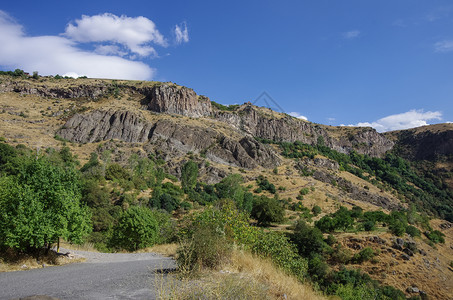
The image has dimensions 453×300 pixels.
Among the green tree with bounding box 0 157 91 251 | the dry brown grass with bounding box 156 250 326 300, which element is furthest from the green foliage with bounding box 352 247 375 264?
the green tree with bounding box 0 157 91 251

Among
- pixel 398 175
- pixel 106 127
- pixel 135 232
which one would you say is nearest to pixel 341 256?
pixel 135 232

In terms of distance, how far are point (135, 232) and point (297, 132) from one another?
133m

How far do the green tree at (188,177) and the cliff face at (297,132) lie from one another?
51904 mm

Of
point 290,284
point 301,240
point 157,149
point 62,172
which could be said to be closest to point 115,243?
point 62,172

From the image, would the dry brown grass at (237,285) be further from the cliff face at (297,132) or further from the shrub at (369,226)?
the cliff face at (297,132)

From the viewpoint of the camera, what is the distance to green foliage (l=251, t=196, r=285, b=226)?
4809 centimetres

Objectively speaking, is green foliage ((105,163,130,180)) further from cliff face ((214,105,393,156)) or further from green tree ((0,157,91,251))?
cliff face ((214,105,393,156))

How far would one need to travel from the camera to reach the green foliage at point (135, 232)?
75.6ft

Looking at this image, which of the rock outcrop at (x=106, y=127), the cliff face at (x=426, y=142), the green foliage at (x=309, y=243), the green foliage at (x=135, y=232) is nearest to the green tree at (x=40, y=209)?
the green foliage at (x=135, y=232)

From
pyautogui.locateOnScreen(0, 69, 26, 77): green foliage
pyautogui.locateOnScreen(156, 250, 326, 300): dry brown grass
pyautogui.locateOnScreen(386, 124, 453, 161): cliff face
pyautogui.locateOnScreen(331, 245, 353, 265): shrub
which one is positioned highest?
pyautogui.locateOnScreen(0, 69, 26, 77): green foliage

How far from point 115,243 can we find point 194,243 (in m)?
20.6

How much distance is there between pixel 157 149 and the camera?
8412 centimetres

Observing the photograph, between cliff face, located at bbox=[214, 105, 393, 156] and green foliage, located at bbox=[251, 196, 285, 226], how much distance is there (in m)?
74.1

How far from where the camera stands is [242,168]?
287 ft
